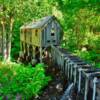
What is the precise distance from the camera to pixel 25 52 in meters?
40.2

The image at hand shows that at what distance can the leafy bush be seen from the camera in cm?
1752

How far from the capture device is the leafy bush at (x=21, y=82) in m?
17.5

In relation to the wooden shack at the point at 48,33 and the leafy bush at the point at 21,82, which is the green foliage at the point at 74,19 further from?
the leafy bush at the point at 21,82

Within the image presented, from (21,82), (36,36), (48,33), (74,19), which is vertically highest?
(74,19)

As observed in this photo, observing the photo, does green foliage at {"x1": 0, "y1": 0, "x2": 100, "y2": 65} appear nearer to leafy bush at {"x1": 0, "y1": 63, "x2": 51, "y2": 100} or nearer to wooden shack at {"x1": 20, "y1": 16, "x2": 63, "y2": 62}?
wooden shack at {"x1": 20, "y1": 16, "x2": 63, "y2": 62}

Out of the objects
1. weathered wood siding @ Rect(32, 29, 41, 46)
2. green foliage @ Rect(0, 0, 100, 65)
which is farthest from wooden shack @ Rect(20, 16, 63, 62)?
green foliage @ Rect(0, 0, 100, 65)

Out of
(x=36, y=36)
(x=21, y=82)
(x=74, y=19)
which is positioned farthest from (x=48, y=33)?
(x=21, y=82)

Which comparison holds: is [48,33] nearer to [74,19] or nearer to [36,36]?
[36,36]

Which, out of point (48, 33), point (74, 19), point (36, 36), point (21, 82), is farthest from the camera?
point (74, 19)

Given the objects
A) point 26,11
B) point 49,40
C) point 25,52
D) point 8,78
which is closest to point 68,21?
point 49,40

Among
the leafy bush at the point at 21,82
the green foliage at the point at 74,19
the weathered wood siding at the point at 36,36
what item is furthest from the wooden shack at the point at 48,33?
the leafy bush at the point at 21,82

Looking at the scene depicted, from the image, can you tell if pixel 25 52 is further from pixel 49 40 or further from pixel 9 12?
pixel 9 12

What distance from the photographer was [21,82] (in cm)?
1873

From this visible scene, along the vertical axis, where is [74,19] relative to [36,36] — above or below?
above
